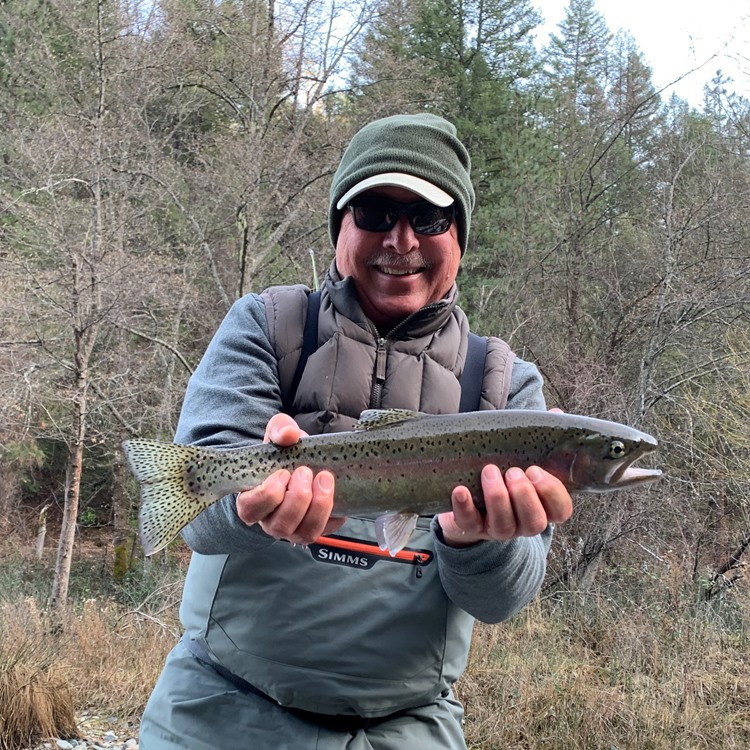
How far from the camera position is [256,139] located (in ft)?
57.0

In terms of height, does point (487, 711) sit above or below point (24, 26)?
below

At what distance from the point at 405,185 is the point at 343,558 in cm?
147

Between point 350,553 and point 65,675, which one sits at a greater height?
point 350,553

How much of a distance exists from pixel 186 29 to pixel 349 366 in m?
18.8

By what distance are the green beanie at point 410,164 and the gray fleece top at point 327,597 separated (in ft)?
2.79

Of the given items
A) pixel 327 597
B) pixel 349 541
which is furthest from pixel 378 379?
pixel 327 597

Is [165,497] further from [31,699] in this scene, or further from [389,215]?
[31,699]

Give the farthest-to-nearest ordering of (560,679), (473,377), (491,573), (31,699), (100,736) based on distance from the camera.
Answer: (560,679) → (100,736) → (31,699) → (473,377) → (491,573)

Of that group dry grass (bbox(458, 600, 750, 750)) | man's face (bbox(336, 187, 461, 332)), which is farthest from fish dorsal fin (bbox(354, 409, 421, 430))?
dry grass (bbox(458, 600, 750, 750))

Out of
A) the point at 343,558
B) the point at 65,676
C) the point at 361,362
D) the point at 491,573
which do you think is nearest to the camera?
the point at 491,573

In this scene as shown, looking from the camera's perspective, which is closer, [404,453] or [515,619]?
[404,453]

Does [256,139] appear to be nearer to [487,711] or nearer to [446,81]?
[446,81]

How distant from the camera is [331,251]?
1862cm

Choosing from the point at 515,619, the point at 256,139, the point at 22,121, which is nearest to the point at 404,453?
the point at 515,619
